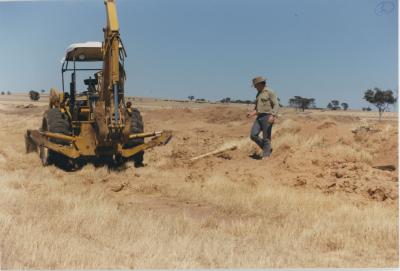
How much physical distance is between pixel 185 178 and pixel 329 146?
12.9 feet

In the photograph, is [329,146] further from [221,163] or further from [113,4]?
[113,4]

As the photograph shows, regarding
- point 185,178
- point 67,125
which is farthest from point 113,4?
point 185,178

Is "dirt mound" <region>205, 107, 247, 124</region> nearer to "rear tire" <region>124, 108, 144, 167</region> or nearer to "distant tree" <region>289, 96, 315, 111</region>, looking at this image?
"rear tire" <region>124, 108, 144, 167</region>

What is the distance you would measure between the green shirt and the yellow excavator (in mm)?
2266

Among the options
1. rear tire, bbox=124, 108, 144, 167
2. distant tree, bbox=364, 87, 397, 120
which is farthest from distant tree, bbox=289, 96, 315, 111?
rear tire, bbox=124, 108, 144, 167

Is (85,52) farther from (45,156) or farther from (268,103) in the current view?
(268,103)

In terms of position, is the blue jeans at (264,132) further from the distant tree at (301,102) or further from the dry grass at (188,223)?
the distant tree at (301,102)

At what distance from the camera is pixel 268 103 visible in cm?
1095

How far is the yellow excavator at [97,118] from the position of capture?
10406 millimetres

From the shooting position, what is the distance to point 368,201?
8.05 metres

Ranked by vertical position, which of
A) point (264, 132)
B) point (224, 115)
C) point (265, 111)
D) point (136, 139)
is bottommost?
point (224, 115)

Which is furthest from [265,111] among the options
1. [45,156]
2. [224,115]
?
[224,115]

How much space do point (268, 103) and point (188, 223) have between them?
4771 millimetres

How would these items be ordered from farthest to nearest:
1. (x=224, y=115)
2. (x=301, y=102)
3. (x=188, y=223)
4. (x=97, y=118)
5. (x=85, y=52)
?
(x=301, y=102) → (x=224, y=115) → (x=85, y=52) → (x=97, y=118) → (x=188, y=223)
